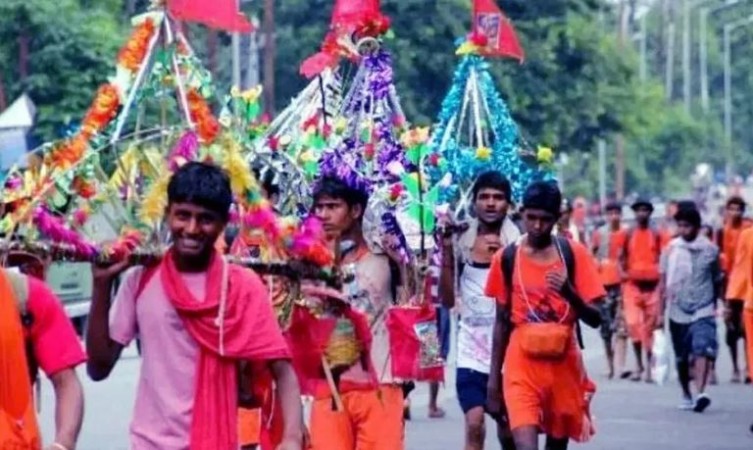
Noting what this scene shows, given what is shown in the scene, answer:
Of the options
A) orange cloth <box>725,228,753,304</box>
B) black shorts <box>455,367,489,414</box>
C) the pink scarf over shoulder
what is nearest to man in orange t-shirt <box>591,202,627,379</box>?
orange cloth <box>725,228,753,304</box>

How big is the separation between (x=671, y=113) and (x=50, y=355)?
255ft

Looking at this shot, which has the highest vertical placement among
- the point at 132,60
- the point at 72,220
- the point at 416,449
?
the point at 132,60

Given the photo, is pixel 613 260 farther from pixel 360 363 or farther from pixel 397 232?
pixel 360 363

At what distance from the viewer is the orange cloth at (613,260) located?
22141 millimetres

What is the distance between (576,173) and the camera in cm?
7494

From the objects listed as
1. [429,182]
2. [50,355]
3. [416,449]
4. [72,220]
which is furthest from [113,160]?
[416,449]

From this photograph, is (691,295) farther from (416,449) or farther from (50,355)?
(50,355)

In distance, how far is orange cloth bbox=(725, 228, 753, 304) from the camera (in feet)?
51.0

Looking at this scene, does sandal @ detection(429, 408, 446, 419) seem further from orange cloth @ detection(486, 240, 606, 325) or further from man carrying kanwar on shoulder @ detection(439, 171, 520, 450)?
orange cloth @ detection(486, 240, 606, 325)

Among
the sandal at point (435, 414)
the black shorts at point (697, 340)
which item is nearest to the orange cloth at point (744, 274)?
the black shorts at point (697, 340)

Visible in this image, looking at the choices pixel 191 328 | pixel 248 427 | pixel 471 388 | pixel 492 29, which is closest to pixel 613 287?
pixel 492 29

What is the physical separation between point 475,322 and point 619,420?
18.3 feet

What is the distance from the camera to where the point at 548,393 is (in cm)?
1104

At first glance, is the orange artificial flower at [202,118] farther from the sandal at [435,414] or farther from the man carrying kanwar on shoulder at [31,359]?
the sandal at [435,414]
